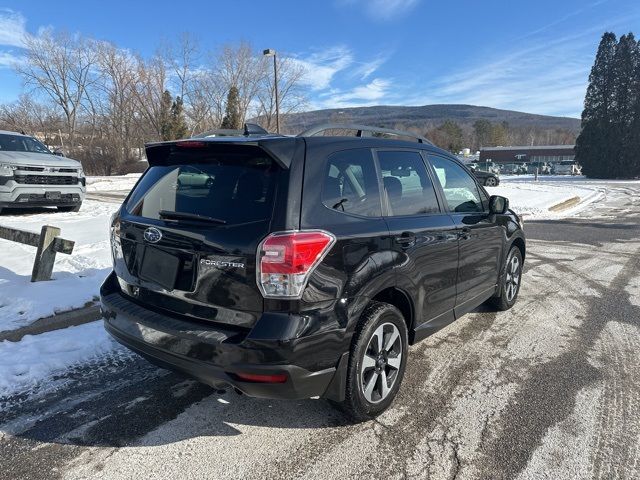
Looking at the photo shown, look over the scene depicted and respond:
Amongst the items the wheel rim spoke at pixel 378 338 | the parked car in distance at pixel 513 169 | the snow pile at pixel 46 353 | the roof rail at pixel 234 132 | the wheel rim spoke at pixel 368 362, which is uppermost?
the parked car in distance at pixel 513 169

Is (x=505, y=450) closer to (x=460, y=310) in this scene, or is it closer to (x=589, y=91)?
(x=460, y=310)

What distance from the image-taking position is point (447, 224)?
3.62 m

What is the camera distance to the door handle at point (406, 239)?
9.94 ft

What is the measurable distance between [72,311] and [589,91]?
6170 cm

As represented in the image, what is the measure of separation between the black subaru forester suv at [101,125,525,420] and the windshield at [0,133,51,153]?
854 centimetres

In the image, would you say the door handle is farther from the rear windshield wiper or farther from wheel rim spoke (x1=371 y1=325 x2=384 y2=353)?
the rear windshield wiper

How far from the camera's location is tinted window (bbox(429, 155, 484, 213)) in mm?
3863

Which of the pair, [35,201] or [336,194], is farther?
[35,201]

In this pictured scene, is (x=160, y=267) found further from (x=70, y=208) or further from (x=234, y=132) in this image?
(x=70, y=208)

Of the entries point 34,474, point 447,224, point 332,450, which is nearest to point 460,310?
point 447,224

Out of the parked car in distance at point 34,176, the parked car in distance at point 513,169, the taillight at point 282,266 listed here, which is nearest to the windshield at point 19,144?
the parked car in distance at point 34,176

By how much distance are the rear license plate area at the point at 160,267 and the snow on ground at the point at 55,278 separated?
Answer: 2.11m

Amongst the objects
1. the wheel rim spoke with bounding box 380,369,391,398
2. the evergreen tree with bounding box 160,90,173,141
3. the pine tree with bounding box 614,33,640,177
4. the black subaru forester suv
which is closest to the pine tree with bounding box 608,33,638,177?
the pine tree with bounding box 614,33,640,177

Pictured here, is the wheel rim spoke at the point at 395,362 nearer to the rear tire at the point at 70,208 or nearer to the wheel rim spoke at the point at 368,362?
the wheel rim spoke at the point at 368,362
